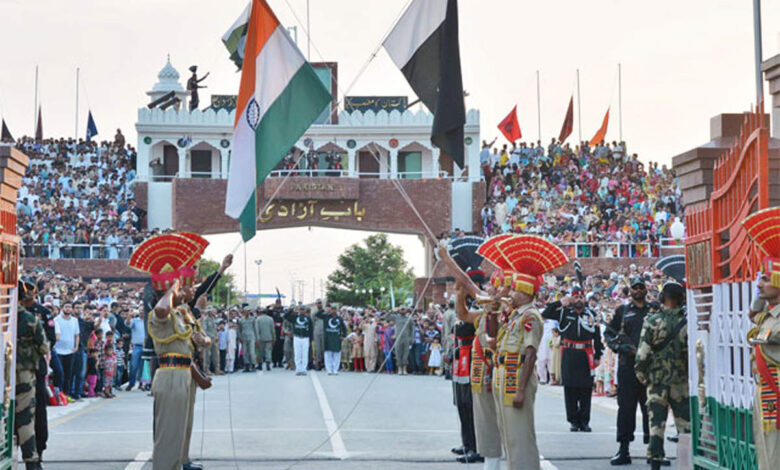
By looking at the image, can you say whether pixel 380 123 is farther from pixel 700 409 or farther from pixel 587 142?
pixel 700 409

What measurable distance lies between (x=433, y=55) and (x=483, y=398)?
3638mm

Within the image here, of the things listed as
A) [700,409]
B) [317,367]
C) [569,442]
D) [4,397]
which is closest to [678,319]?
[700,409]

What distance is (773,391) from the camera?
27.3 feet

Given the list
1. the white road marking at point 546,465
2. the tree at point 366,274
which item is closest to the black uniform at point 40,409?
the white road marking at point 546,465

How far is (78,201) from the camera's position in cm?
5144

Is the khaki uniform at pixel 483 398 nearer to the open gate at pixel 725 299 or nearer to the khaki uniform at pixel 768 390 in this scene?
the open gate at pixel 725 299

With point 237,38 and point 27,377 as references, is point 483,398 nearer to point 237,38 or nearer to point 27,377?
point 27,377

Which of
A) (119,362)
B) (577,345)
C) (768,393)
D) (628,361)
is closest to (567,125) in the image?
(119,362)

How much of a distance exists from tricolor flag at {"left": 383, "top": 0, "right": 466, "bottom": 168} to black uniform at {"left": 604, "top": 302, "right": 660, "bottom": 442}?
2782 millimetres

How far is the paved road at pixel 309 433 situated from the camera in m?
13.2

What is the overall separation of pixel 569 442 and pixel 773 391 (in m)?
7.08

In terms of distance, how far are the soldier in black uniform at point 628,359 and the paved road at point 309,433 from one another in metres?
0.34

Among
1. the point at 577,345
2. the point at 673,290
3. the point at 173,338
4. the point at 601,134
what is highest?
the point at 601,134

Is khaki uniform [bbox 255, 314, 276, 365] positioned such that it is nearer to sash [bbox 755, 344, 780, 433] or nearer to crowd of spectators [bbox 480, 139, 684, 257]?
crowd of spectators [bbox 480, 139, 684, 257]
